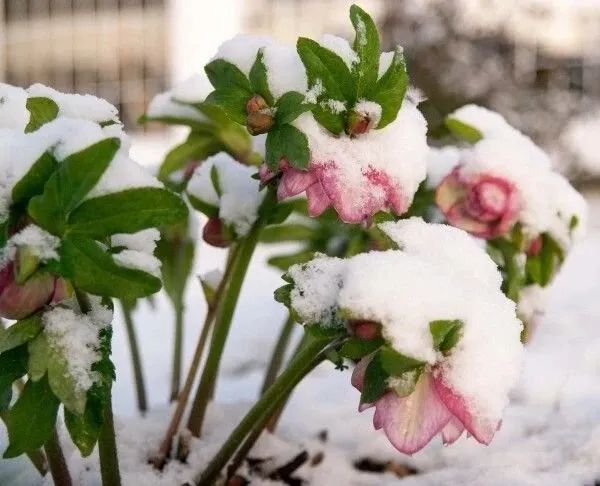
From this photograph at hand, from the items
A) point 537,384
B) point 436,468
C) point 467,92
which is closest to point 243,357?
point 537,384

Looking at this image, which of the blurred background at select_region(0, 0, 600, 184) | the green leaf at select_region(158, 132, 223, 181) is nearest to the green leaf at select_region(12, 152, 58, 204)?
the green leaf at select_region(158, 132, 223, 181)

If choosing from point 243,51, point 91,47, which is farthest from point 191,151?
point 91,47

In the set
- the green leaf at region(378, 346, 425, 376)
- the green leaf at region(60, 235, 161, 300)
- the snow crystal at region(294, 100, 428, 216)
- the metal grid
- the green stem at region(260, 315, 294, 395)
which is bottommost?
the metal grid

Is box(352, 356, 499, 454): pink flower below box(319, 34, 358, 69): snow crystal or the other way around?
below

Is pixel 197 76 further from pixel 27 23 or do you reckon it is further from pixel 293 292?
pixel 27 23

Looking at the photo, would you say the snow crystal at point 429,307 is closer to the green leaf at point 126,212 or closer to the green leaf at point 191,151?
the green leaf at point 126,212

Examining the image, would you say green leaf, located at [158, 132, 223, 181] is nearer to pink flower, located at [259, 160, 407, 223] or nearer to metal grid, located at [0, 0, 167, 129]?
pink flower, located at [259, 160, 407, 223]

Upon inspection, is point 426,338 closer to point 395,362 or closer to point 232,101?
point 395,362

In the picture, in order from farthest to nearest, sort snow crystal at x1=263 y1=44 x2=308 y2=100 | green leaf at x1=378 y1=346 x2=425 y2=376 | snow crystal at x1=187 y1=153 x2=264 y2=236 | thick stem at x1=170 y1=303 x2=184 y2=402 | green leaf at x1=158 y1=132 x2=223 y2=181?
thick stem at x1=170 y1=303 x2=184 y2=402 → green leaf at x1=158 y1=132 x2=223 y2=181 → snow crystal at x1=187 y1=153 x2=264 y2=236 → snow crystal at x1=263 y1=44 x2=308 y2=100 → green leaf at x1=378 y1=346 x2=425 y2=376
